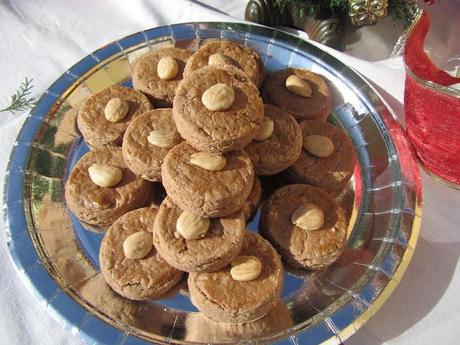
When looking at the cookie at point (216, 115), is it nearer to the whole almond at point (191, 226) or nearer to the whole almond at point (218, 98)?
the whole almond at point (218, 98)

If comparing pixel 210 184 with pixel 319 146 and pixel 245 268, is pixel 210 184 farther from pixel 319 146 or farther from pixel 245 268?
pixel 319 146

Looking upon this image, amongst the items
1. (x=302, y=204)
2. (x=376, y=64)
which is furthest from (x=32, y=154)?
(x=376, y=64)

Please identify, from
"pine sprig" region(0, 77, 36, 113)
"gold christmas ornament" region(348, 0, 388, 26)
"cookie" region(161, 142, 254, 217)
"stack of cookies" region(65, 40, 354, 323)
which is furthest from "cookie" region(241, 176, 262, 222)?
"pine sprig" region(0, 77, 36, 113)

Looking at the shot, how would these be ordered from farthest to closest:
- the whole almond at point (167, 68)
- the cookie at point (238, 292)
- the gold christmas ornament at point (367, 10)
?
the gold christmas ornament at point (367, 10), the whole almond at point (167, 68), the cookie at point (238, 292)

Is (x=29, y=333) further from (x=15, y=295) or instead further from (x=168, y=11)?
(x=168, y=11)

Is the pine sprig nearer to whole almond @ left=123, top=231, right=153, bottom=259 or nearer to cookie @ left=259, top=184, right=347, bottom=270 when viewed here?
whole almond @ left=123, top=231, right=153, bottom=259

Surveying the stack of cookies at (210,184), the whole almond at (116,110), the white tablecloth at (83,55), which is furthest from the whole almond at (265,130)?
the white tablecloth at (83,55)
